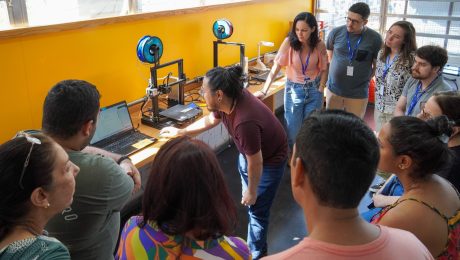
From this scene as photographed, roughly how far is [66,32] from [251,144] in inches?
61.6

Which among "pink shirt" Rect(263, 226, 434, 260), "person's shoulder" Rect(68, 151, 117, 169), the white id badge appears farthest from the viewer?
the white id badge

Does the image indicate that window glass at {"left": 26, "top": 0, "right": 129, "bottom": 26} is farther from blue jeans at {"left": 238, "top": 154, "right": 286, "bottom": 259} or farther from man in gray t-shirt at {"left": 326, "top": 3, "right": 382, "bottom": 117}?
man in gray t-shirt at {"left": 326, "top": 3, "right": 382, "bottom": 117}

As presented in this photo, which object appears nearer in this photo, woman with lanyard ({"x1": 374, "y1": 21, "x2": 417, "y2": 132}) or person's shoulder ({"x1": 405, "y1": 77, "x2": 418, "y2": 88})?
person's shoulder ({"x1": 405, "y1": 77, "x2": 418, "y2": 88})

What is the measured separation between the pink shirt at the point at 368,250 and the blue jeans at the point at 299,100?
2.68 meters

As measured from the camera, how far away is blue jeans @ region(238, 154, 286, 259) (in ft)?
8.15

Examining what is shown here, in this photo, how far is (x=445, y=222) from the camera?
4.42 ft

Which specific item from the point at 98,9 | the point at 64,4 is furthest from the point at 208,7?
the point at 64,4

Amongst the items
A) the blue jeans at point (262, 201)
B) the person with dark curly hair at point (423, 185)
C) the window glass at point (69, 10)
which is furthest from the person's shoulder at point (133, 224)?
the window glass at point (69, 10)

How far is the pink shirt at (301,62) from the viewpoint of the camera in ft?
11.9

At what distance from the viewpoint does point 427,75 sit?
9.11 ft

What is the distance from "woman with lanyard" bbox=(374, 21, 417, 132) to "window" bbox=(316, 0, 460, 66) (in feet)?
7.86

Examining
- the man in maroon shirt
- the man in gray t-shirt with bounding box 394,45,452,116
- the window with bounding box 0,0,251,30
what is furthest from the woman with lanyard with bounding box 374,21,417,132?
the window with bounding box 0,0,251,30

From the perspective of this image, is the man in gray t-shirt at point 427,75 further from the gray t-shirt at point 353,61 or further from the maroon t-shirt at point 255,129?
the maroon t-shirt at point 255,129

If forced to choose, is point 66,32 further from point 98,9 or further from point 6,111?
point 6,111
